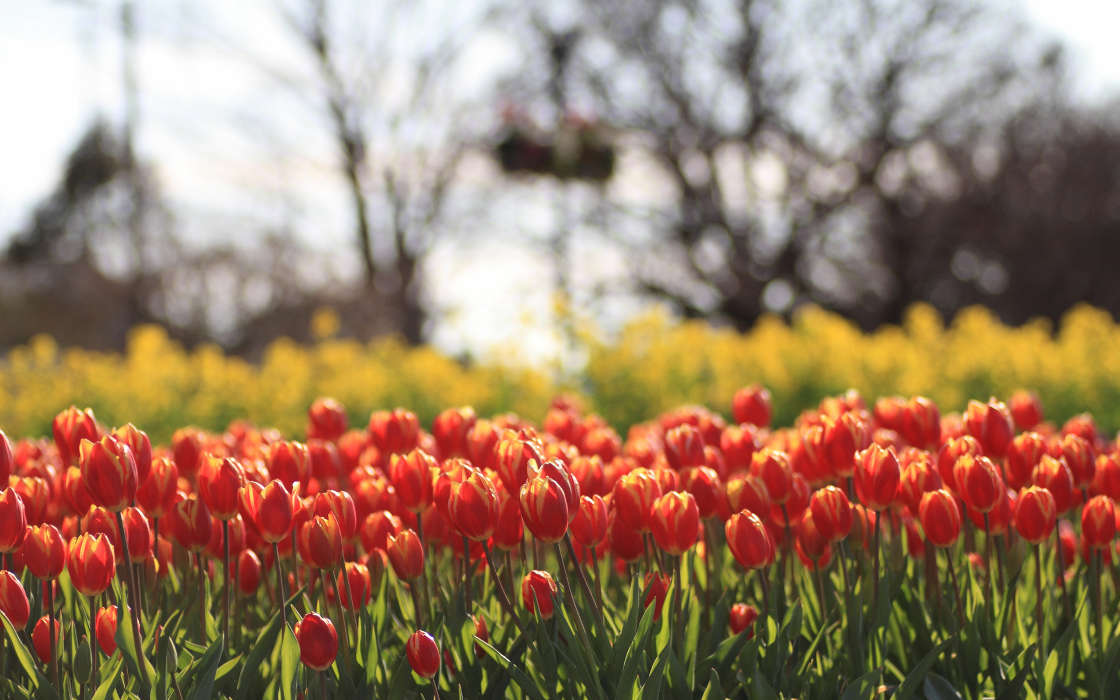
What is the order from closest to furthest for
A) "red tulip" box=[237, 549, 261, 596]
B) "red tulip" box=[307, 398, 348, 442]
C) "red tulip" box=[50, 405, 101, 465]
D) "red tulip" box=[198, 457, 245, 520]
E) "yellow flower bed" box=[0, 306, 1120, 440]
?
"red tulip" box=[198, 457, 245, 520] < "red tulip" box=[50, 405, 101, 465] < "red tulip" box=[237, 549, 261, 596] < "red tulip" box=[307, 398, 348, 442] < "yellow flower bed" box=[0, 306, 1120, 440]

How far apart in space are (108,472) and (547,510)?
2.35 ft

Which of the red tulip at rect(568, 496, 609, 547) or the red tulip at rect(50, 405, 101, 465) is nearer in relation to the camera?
the red tulip at rect(568, 496, 609, 547)

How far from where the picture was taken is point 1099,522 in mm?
1871

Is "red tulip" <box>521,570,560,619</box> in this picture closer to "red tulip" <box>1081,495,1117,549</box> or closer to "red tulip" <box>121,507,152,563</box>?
"red tulip" <box>121,507,152,563</box>

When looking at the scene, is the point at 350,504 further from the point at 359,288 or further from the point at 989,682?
the point at 359,288

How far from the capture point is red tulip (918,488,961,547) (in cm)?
176

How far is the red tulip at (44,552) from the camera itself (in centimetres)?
159

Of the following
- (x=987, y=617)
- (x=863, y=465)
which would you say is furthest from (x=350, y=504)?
(x=987, y=617)

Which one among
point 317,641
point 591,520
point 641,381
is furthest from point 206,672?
point 641,381

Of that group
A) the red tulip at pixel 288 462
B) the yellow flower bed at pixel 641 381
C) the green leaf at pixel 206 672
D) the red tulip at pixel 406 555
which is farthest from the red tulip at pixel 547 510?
the yellow flower bed at pixel 641 381

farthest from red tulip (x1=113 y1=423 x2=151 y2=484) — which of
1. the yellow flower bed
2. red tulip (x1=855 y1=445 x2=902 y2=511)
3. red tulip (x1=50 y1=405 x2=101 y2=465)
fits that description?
the yellow flower bed

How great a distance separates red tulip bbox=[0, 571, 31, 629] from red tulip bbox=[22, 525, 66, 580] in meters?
0.04

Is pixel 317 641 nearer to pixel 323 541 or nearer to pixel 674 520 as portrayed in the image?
pixel 323 541

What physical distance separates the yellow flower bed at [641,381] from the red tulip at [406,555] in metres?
4.79
